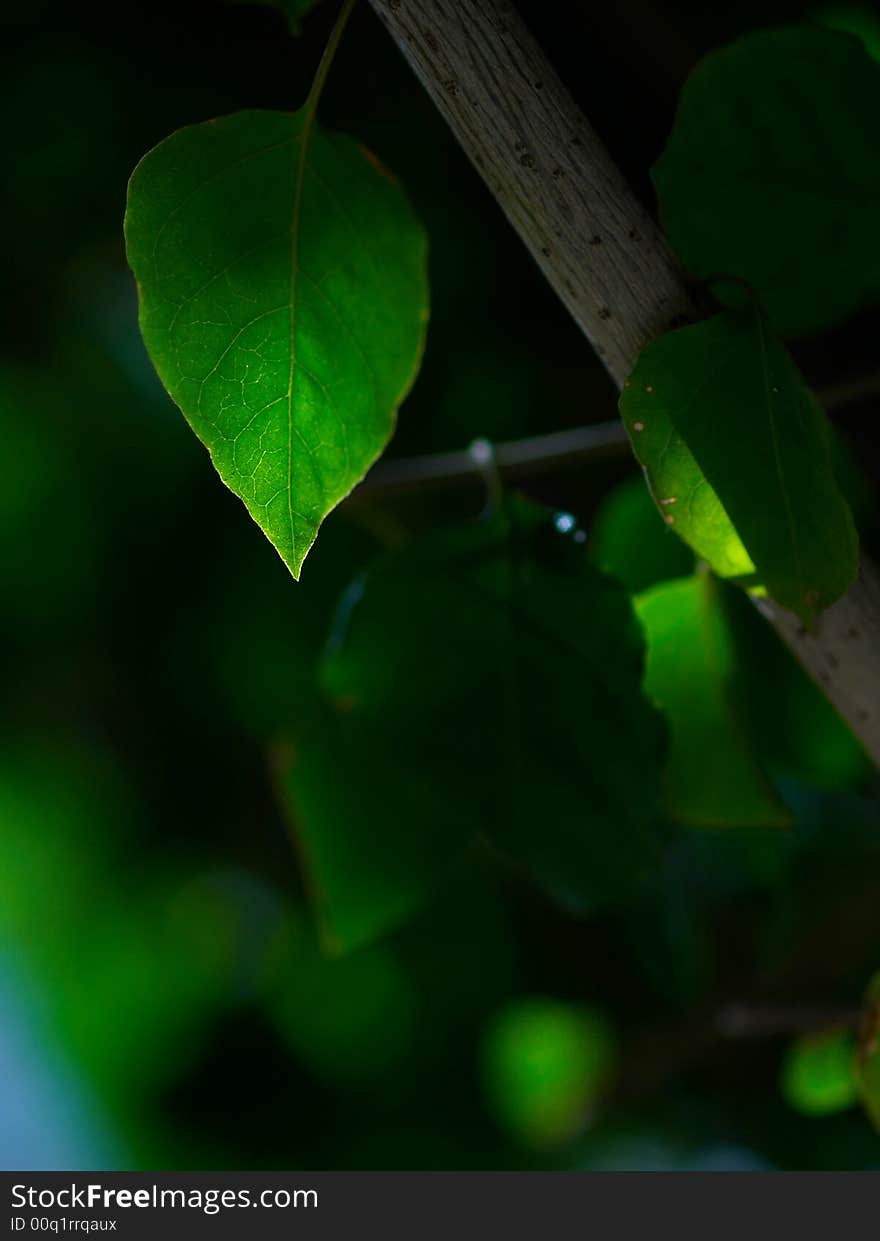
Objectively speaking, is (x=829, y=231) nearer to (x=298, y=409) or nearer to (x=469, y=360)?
(x=298, y=409)

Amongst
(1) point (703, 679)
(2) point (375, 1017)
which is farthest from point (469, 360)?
(2) point (375, 1017)

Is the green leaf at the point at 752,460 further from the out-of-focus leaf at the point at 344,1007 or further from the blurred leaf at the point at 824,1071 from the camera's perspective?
the out-of-focus leaf at the point at 344,1007

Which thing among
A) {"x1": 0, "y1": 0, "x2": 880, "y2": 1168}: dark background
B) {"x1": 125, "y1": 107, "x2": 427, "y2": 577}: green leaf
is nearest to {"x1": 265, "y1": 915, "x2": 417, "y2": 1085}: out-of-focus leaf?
{"x1": 0, "y1": 0, "x2": 880, "y2": 1168}: dark background

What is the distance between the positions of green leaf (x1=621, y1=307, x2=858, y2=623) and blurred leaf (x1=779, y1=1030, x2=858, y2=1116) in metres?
0.25

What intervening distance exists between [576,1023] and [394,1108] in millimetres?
162

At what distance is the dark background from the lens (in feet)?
1.76

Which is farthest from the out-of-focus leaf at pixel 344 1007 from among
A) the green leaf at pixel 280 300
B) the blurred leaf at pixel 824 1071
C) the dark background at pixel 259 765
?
the green leaf at pixel 280 300

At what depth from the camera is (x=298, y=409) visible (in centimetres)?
23

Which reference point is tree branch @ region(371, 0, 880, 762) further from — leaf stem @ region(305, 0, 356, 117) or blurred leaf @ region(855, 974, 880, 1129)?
blurred leaf @ region(855, 974, 880, 1129)

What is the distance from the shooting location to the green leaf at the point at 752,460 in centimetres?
21

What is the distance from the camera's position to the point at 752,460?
217 millimetres

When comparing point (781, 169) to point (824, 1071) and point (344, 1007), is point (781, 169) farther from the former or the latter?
point (344, 1007)

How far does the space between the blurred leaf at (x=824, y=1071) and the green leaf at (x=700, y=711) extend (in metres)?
0.13

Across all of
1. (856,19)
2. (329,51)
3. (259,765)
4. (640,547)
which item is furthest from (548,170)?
→ (259,765)
